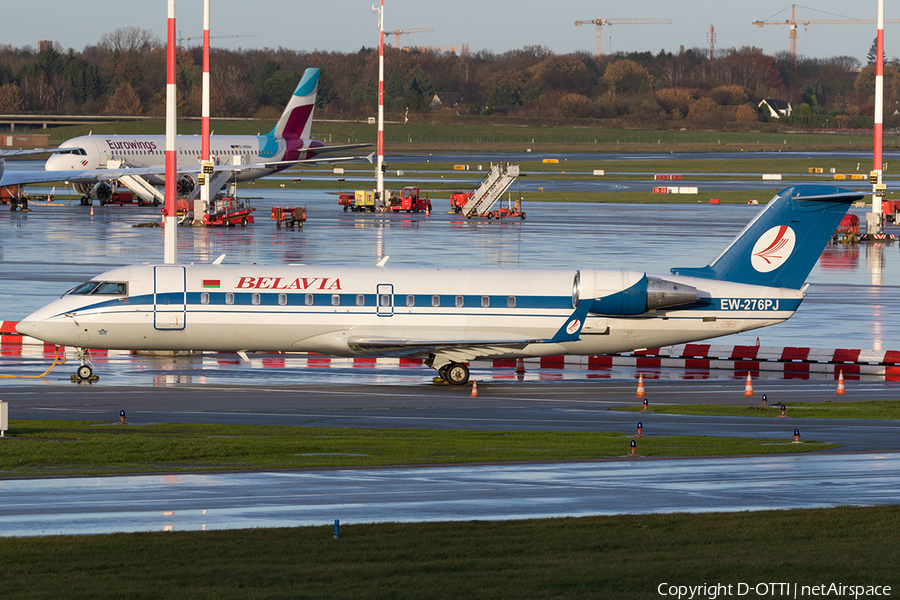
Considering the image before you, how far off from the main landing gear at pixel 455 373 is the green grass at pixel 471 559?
15.8 m

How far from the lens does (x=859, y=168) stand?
160625 mm

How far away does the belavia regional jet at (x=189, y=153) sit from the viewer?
312 ft

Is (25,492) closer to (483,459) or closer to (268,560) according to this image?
(268,560)

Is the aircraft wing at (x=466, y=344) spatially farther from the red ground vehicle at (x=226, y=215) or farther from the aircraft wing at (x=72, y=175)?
the aircraft wing at (x=72, y=175)

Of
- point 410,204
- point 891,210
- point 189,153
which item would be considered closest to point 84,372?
point 410,204

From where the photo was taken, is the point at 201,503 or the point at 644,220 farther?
the point at 644,220

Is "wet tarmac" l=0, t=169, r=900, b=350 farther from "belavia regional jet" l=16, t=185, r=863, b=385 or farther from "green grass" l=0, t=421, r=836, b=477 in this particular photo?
"green grass" l=0, t=421, r=836, b=477

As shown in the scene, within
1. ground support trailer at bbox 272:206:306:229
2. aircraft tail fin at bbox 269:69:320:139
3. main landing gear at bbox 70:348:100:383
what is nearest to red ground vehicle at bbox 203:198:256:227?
ground support trailer at bbox 272:206:306:229

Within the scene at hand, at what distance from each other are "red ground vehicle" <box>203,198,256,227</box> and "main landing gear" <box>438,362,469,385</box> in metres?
50.3

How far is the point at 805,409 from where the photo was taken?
2825 centimetres

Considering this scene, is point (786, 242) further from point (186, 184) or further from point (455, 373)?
point (186, 184)

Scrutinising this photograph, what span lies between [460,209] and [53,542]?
3210 inches

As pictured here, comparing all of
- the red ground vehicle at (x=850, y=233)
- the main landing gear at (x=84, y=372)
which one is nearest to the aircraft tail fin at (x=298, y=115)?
the red ground vehicle at (x=850, y=233)

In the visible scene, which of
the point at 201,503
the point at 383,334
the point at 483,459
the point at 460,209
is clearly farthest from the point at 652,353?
the point at 460,209
